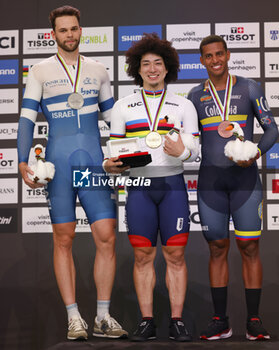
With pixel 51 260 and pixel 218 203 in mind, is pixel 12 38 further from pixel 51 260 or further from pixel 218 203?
pixel 218 203

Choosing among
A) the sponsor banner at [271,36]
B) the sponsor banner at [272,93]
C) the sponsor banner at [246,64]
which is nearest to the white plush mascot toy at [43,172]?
the sponsor banner at [246,64]

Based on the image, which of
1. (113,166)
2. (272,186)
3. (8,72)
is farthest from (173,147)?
(8,72)

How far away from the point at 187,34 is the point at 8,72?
1518 mm

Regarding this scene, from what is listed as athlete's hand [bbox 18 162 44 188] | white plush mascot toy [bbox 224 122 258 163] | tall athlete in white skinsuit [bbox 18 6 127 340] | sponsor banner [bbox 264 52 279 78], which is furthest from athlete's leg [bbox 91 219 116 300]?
sponsor banner [bbox 264 52 279 78]

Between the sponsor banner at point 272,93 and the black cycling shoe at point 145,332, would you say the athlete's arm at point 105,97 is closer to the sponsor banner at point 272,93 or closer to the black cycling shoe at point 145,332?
the black cycling shoe at point 145,332

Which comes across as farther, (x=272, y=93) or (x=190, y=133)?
(x=272, y=93)

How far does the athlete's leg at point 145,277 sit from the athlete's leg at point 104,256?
24cm

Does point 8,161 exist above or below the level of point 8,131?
below

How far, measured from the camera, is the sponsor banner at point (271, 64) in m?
4.01

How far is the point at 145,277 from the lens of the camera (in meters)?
2.90

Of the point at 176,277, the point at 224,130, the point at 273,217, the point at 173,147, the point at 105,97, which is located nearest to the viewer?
the point at 173,147

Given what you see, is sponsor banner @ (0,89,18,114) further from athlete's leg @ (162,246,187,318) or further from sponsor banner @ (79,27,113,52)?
athlete's leg @ (162,246,187,318)

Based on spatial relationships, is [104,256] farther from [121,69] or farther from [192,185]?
[121,69]

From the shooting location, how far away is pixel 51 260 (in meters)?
4.08
